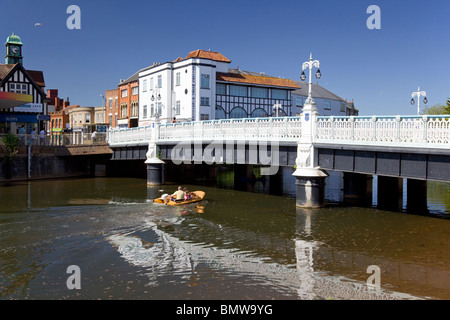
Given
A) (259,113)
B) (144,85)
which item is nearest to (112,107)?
(144,85)

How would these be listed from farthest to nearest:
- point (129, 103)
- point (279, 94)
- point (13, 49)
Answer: point (129, 103)
point (279, 94)
point (13, 49)

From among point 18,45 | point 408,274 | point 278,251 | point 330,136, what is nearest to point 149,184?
point 330,136

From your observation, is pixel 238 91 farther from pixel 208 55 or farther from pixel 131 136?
pixel 131 136

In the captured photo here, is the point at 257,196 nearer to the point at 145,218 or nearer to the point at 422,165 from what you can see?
the point at 145,218

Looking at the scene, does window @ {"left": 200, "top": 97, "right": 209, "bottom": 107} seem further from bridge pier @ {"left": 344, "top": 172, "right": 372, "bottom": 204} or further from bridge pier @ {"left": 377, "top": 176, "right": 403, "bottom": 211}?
bridge pier @ {"left": 377, "top": 176, "right": 403, "bottom": 211}

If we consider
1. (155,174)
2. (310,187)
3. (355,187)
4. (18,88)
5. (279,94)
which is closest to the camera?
(310,187)

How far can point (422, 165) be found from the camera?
1808 centimetres

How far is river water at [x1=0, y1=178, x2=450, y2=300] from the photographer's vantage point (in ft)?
35.4

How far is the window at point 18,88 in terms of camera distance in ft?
156

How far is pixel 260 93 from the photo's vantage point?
55.4 m

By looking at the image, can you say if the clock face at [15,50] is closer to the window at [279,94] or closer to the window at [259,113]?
the window at [259,113]

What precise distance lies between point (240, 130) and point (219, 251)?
13.2m

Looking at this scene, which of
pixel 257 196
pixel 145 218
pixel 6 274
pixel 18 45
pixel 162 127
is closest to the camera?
pixel 6 274
